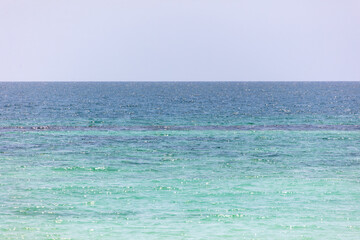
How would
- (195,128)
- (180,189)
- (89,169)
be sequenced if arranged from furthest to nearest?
1. (195,128)
2. (89,169)
3. (180,189)

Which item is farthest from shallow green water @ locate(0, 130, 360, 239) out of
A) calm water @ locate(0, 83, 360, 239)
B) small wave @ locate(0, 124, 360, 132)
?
small wave @ locate(0, 124, 360, 132)

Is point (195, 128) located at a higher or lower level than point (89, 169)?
higher

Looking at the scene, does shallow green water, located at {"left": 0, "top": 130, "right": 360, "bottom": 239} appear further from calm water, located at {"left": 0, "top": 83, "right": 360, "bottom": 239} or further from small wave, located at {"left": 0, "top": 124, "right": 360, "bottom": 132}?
small wave, located at {"left": 0, "top": 124, "right": 360, "bottom": 132}

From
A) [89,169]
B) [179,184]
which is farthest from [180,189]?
[89,169]

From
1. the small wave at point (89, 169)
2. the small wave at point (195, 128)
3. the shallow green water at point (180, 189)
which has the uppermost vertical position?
the small wave at point (195, 128)

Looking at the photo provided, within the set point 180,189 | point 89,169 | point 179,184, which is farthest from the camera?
point 89,169

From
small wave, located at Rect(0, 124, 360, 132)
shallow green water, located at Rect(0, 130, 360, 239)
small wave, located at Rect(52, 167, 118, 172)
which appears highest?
small wave, located at Rect(0, 124, 360, 132)

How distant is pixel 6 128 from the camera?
62031 mm

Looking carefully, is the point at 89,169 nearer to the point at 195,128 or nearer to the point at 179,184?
the point at 179,184

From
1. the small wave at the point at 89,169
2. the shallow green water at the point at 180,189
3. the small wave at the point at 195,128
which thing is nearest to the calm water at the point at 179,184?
the shallow green water at the point at 180,189

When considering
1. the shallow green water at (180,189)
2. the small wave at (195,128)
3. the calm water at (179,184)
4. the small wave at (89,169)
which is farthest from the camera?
the small wave at (195,128)

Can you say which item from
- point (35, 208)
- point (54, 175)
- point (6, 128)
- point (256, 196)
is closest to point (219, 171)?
point (256, 196)

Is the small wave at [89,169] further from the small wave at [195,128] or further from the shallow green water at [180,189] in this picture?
the small wave at [195,128]

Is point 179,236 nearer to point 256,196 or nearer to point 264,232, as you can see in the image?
point 264,232
